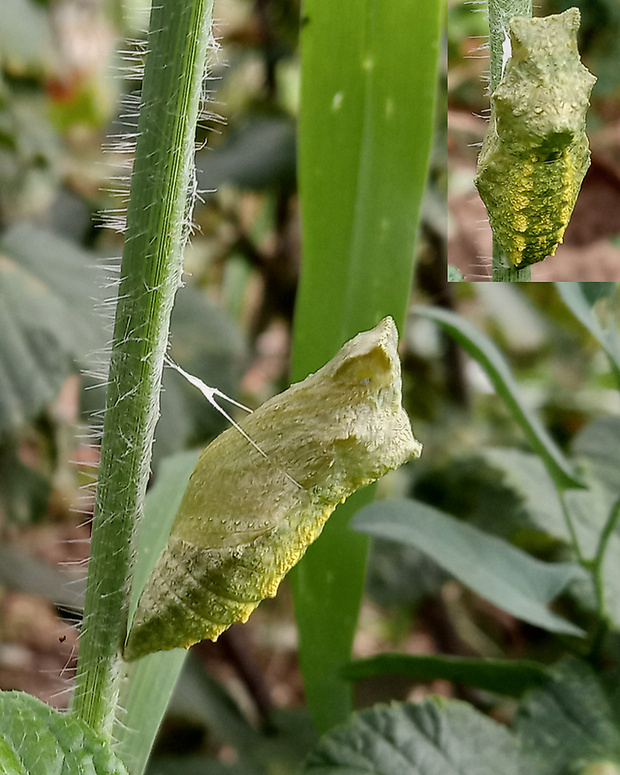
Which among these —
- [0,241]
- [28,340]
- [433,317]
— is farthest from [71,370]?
[433,317]

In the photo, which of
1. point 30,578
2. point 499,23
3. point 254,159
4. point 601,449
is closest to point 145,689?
point 499,23

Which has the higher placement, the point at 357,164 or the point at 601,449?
the point at 357,164

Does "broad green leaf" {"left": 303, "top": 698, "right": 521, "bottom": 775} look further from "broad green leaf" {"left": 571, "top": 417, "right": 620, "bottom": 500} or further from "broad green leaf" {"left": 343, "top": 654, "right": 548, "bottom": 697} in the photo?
"broad green leaf" {"left": 571, "top": 417, "right": 620, "bottom": 500}

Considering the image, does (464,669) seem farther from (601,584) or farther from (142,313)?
(142,313)

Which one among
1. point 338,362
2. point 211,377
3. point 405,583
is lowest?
point 405,583

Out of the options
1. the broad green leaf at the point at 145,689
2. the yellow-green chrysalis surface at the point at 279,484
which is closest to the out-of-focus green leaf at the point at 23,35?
the broad green leaf at the point at 145,689

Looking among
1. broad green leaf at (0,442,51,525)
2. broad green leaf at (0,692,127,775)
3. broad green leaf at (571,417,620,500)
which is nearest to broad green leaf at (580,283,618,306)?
broad green leaf at (571,417,620,500)

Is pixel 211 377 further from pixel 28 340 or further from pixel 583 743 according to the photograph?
pixel 583 743
